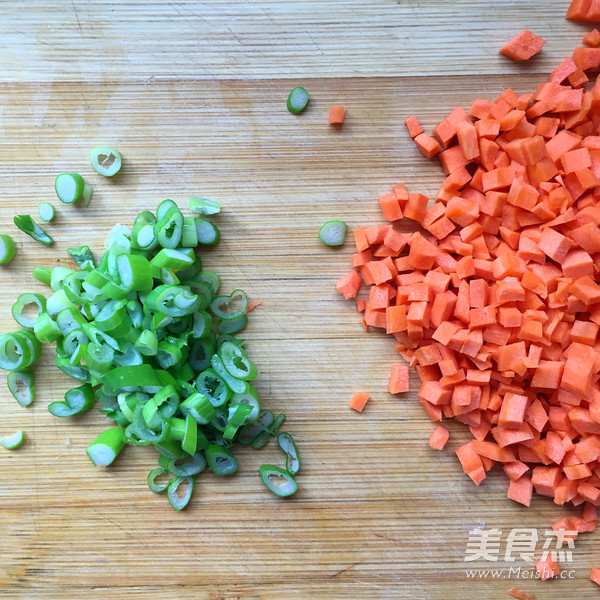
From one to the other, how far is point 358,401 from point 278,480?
409 millimetres

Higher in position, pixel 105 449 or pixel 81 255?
pixel 81 255

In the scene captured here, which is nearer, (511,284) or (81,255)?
(511,284)

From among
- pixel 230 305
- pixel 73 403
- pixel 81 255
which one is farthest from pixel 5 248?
pixel 230 305

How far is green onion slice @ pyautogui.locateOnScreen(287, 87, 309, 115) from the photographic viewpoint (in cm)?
188

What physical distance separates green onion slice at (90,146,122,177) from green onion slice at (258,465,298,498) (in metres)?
1.22

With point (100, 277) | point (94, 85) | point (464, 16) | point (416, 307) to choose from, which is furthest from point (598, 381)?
point (94, 85)

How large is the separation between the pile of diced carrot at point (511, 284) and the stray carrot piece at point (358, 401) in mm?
202

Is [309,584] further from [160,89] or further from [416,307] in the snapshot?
[160,89]

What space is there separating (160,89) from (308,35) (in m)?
0.59

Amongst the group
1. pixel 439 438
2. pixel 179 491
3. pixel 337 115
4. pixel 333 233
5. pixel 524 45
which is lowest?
pixel 179 491

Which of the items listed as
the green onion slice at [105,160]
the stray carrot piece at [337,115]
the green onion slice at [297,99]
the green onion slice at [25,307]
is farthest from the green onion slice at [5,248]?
the stray carrot piece at [337,115]

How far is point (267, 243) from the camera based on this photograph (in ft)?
6.24

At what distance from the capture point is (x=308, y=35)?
190 cm

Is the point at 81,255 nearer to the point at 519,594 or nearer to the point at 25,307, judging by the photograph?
the point at 25,307
